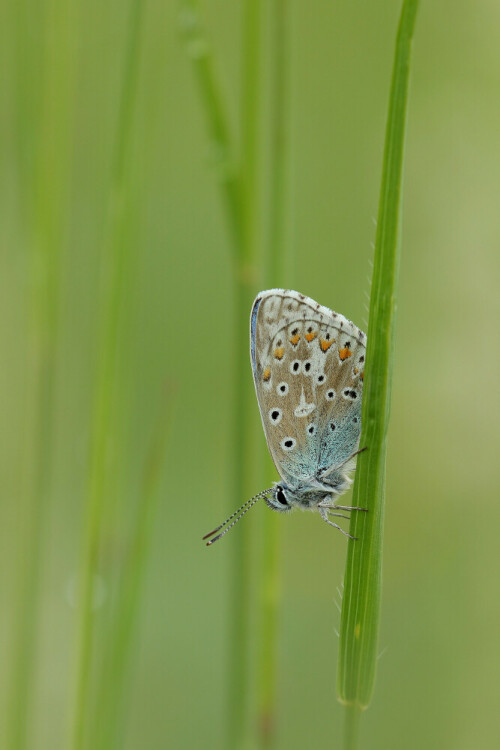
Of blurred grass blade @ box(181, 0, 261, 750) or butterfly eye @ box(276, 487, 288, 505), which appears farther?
butterfly eye @ box(276, 487, 288, 505)

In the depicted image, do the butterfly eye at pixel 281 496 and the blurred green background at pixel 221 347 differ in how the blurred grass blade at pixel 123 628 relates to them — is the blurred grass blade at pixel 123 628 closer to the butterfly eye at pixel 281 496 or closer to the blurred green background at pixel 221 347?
the blurred green background at pixel 221 347

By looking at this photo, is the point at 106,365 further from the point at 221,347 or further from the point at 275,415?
the point at 221,347

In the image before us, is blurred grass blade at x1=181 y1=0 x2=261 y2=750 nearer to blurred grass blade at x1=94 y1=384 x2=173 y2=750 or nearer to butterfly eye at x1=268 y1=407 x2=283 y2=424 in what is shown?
blurred grass blade at x1=94 y1=384 x2=173 y2=750

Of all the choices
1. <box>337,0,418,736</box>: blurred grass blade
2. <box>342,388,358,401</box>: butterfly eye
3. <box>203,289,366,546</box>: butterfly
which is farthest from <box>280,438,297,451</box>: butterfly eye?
<box>337,0,418,736</box>: blurred grass blade

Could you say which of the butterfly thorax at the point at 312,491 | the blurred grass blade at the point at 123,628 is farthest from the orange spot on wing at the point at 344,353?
the blurred grass blade at the point at 123,628

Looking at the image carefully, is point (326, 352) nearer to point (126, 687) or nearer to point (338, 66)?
point (126, 687)


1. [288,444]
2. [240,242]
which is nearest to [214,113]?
[240,242]

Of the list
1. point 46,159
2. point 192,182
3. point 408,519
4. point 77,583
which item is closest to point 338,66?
point 192,182
